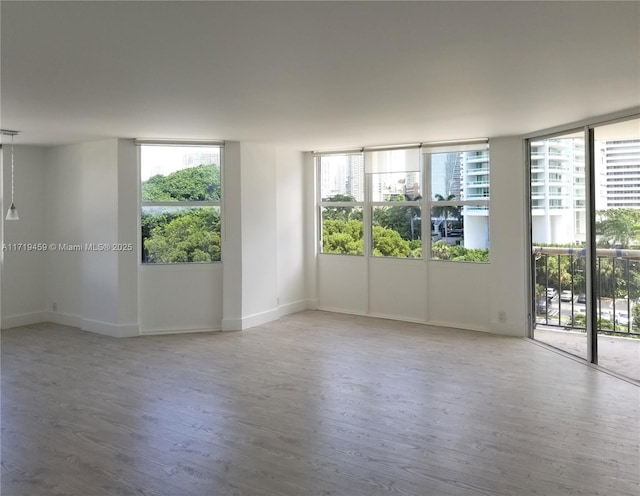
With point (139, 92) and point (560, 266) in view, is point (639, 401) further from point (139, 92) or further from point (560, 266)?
point (139, 92)

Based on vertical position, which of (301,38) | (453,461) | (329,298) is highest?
(301,38)

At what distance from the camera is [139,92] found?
3471 millimetres

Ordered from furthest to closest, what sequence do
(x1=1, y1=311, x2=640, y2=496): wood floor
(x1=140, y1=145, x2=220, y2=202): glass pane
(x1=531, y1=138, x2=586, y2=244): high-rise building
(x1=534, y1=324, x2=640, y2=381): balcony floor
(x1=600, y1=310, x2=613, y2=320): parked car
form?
1. (x1=140, y1=145, x2=220, y2=202): glass pane
2. (x1=531, y1=138, x2=586, y2=244): high-rise building
3. (x1=600, y1=310, x2=613, y2=320): parked car
4. (x1=534, y1=324, x2=640, y2=381): balcony floor
5. (x1=1, y1=311, x2=640, y2=496): wood floor

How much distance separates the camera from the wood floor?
2.66 meters

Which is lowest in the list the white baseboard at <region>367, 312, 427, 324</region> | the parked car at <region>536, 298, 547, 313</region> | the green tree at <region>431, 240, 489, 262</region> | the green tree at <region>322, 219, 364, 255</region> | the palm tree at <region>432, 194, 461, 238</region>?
the white baseboard at <region>367, 312, 427, 324</region>

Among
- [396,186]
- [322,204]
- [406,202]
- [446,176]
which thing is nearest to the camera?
[446,176]

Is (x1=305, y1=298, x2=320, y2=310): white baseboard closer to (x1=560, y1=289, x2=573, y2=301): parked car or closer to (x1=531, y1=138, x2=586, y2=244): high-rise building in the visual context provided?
(x1=531, y1=138, x2=586, y2=244): high-rise building

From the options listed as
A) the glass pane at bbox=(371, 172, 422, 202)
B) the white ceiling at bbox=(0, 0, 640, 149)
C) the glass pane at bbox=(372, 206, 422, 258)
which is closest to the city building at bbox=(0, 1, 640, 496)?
the white ceiling at bbox=(0, 0, 640, 149)

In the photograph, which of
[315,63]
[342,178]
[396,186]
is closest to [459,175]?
[396,186]

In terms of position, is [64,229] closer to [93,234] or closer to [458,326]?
[93,234]

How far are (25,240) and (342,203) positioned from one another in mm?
4510

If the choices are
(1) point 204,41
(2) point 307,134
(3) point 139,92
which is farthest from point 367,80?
(2) point 307,134

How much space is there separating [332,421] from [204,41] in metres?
2.63

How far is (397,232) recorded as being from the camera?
22.2 ft
